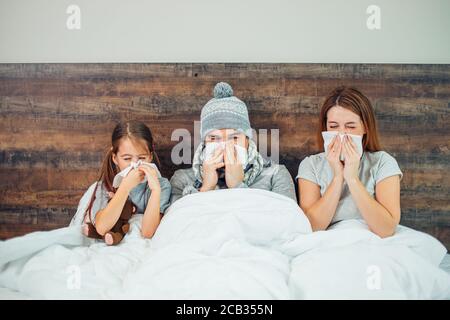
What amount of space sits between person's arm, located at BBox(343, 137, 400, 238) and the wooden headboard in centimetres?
28

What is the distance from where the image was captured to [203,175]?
1.41 meters

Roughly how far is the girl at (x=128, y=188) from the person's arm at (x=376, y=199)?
56cm

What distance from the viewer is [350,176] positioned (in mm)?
1284

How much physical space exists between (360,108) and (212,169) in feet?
1.61

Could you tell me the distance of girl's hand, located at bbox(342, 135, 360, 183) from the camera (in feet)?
4.22

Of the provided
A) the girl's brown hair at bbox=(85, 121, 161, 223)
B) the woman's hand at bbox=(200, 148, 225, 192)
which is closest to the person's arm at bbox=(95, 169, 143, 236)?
the girl's brown hair at bbox=(85, 121, 161, 223)

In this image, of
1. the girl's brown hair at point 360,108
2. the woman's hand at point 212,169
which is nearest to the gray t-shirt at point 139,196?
the woman's hand at point 212,169

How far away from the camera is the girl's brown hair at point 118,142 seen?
1415 millimetres

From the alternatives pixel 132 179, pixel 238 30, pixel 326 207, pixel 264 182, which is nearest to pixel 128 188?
pixel 132 179

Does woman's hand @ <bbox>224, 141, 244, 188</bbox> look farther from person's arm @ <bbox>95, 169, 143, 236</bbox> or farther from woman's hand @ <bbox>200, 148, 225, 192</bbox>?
person's arm @ <bbox>95, 169, 143, 236</bbox>

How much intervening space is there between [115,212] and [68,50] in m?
0.67
